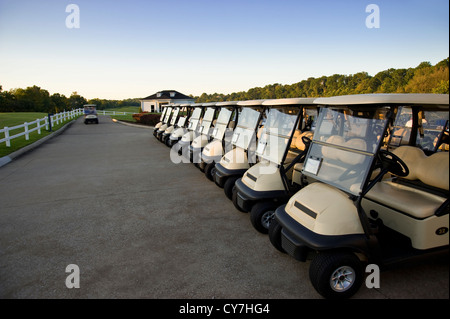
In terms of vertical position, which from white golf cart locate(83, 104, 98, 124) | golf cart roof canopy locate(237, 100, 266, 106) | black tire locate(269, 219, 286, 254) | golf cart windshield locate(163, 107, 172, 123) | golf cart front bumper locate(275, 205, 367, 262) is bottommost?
black tire locate(269, 219, 286, 254)

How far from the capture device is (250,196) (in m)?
3.39

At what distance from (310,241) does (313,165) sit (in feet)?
3.16

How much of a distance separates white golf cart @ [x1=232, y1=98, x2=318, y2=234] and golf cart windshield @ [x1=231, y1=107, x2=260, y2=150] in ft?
1.99

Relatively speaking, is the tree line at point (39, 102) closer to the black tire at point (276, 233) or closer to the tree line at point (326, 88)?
the tree line at point (326, 88)

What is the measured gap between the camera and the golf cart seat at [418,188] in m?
2.49

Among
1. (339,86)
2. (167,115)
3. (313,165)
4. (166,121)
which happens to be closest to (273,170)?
(313,165)

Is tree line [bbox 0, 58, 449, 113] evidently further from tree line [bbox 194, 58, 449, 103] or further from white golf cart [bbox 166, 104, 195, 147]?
white golf cart [bbox 166, 104, 195, 147]

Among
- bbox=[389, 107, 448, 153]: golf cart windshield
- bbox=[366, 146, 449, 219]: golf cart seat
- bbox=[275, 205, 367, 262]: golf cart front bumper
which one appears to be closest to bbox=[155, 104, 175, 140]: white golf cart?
bbox=[389, 107, 448, 153]: golf cart windshield

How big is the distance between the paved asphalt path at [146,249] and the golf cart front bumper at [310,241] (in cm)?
41

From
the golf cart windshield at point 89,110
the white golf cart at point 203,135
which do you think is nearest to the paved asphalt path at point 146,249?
the white golf cart at point 203,135

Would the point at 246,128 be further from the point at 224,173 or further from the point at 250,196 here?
the point at 250,196

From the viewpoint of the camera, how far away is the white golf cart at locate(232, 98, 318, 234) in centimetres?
343
